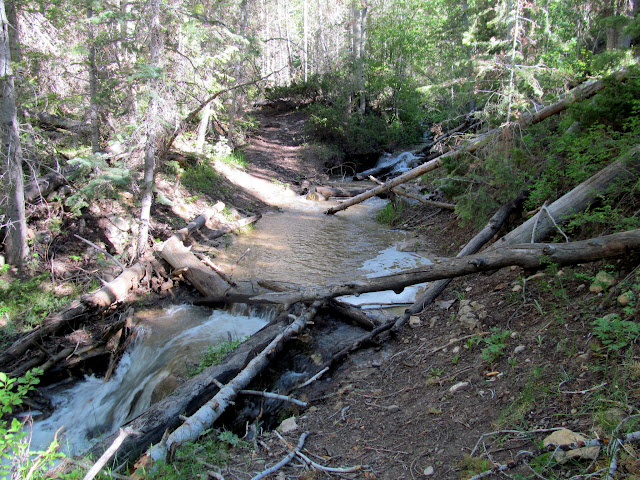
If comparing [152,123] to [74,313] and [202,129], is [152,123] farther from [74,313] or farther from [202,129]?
[202,129]

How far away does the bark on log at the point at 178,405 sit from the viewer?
3535 mm

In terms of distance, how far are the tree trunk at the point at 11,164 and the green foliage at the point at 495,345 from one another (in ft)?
25.7

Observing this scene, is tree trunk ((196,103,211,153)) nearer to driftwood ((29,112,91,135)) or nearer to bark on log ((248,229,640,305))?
driftwood ((29,112,91,135))

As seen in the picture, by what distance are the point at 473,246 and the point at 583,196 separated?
5.74ft

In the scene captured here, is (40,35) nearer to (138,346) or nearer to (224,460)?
(138,346)

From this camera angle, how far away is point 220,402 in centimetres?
374

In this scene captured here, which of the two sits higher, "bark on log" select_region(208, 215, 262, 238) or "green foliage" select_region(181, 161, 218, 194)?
"green foliage" select_region(181, 161, 218, 194)

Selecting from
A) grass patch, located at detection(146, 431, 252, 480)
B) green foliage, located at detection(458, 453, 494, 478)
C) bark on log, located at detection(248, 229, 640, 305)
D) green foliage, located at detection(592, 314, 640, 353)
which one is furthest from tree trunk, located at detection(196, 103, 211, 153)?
green foliage, located at detection(458, 453, 494, 478)

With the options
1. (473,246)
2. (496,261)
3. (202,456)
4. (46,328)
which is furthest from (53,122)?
(496,261)

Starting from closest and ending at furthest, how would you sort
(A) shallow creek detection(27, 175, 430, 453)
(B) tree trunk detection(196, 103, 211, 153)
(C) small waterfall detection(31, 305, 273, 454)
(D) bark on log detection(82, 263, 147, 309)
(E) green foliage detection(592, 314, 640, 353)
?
(E) green foliage detection(592, 314, 640, 353) < (C) small waterfall detection(31, 305, 273, 454) < (A) shallow creek detection(27, 175, 430, 453) < (D) bark on log detection(82, 263, 147, 309) < (B) tree trunk detection(196, 103, 211, 153)

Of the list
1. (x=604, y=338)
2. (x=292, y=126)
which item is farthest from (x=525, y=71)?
(x=292, y=126)

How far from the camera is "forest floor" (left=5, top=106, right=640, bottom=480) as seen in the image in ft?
8.02

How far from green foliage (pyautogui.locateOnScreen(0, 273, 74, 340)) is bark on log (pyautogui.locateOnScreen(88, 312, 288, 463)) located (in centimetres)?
360

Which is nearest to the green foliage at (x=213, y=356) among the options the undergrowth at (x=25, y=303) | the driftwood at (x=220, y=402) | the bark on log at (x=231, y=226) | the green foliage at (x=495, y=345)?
the driftwood at (x=220, y=402)
